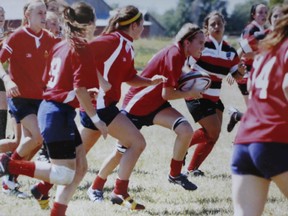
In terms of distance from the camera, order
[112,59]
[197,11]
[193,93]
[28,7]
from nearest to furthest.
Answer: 1. [112,59]
2. [28,7]
3. [193,93]
4. [197,11]

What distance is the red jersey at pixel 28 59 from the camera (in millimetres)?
7007

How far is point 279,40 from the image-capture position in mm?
4363

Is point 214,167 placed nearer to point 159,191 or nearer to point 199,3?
point 159,191

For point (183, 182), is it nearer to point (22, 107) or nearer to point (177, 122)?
point (177, 122)

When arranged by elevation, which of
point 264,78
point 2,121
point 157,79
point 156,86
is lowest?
point 2,121

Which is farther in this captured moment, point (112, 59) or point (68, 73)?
point (112, 59)

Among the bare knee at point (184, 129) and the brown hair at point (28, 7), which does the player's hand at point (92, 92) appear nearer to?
the brown hair at point (28, 7)

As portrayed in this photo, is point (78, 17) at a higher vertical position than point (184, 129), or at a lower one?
higher

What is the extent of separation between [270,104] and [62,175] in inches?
75.1

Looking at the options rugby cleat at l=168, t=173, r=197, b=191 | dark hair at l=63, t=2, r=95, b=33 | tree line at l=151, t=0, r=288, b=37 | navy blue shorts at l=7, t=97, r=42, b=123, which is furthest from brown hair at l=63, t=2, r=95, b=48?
tree line at l=151, t=0, r=288, b=37

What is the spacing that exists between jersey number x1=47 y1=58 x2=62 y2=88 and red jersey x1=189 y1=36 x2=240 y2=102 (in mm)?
3173

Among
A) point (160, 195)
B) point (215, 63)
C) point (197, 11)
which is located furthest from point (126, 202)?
point (197, 11)

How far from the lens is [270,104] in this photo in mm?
4375

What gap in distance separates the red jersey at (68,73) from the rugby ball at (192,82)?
1.83m
